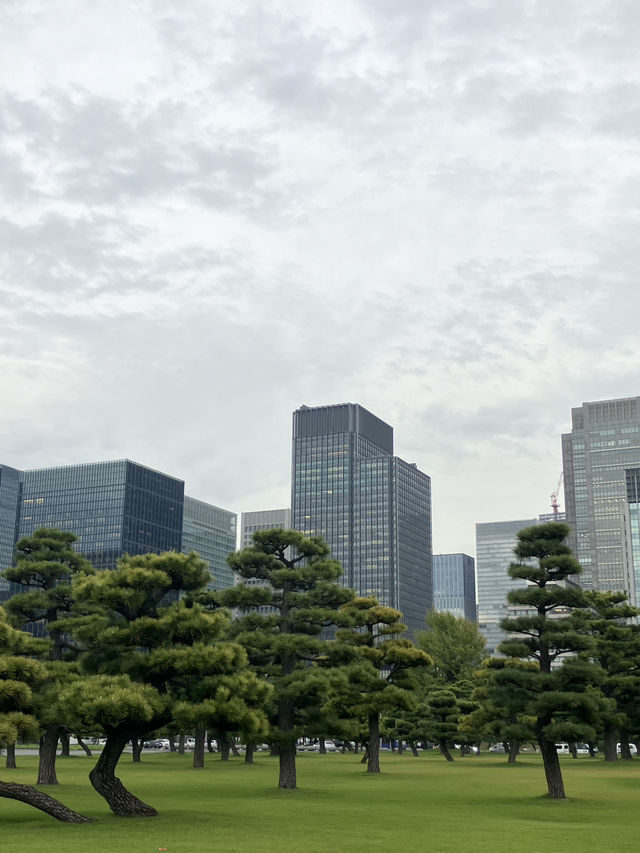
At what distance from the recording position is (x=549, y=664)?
120 ft

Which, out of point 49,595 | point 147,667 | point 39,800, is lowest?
point 39,800

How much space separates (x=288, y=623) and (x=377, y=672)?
455 inches

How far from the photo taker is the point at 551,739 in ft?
113

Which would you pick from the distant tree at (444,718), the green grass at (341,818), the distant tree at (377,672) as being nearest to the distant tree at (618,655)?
the green grass at (341,818)

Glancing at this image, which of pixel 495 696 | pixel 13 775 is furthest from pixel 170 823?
pixel 13 775

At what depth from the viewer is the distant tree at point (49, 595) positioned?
38.9m

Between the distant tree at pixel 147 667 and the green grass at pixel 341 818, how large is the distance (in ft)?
8.71

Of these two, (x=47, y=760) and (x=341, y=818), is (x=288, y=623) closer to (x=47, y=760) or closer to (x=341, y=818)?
(x=47, y=760)

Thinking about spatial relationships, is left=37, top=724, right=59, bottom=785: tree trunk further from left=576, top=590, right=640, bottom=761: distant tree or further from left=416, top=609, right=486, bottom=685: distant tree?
left=416, top=609, right=486, bottom=685: distant tree

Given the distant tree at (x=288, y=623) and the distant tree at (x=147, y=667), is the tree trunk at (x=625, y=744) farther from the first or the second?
the distant tree at (x=147, y=667)

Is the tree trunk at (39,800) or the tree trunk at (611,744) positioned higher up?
the tree trunk at (39,800)

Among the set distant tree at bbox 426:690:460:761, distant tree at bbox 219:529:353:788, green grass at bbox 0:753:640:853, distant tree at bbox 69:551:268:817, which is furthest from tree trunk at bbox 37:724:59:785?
distant tree at bbox 426:690:460:761

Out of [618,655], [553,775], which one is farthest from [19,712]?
[618,655]

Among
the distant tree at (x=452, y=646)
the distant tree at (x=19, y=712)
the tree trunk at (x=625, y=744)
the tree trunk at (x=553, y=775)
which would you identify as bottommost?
the tree trunk at (x=625, y=744)
